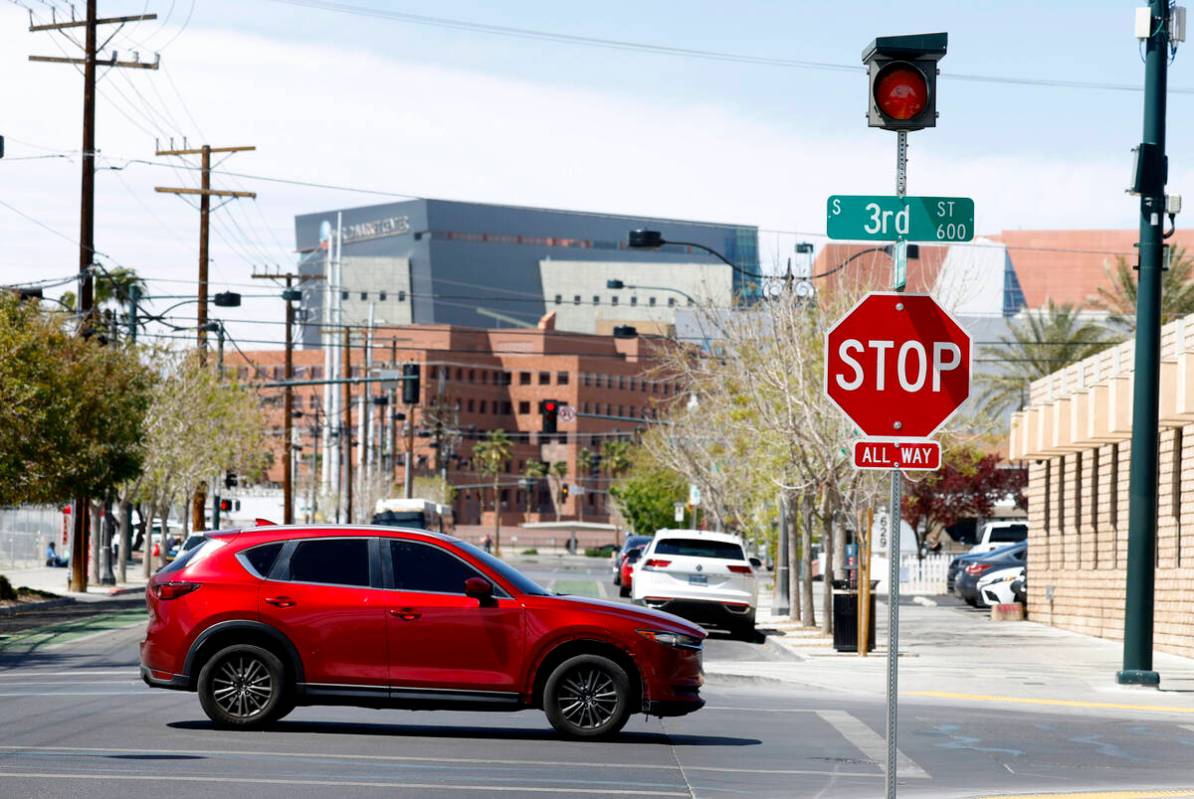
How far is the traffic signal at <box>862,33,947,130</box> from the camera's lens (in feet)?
33.0

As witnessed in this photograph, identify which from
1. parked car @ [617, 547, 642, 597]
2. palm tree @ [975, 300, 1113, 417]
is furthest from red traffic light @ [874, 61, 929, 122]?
palm tree @ [975, 300, 1113, 417]

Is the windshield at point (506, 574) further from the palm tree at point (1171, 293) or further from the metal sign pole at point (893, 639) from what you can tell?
the palm tree at point (1171, 293)

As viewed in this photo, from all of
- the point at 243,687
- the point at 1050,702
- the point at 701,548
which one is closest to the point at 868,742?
the point at 243,687

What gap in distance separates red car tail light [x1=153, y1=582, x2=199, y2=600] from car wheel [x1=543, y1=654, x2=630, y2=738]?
3.09 meters

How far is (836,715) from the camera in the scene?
18.7 m

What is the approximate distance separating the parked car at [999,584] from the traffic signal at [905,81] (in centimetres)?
3508

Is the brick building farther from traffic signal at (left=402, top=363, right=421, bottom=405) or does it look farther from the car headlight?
the car headlight

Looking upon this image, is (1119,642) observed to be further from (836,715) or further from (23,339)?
(23,339)

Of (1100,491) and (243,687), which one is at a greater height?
(1100,491)

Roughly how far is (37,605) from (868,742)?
2766 centimetres

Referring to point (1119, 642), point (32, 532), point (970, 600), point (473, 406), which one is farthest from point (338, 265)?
point (1119, 642)

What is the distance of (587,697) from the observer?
1538cm

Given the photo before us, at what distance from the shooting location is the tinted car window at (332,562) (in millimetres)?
15492

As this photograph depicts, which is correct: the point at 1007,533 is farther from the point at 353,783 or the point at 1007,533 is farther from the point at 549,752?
the point at 353,783
